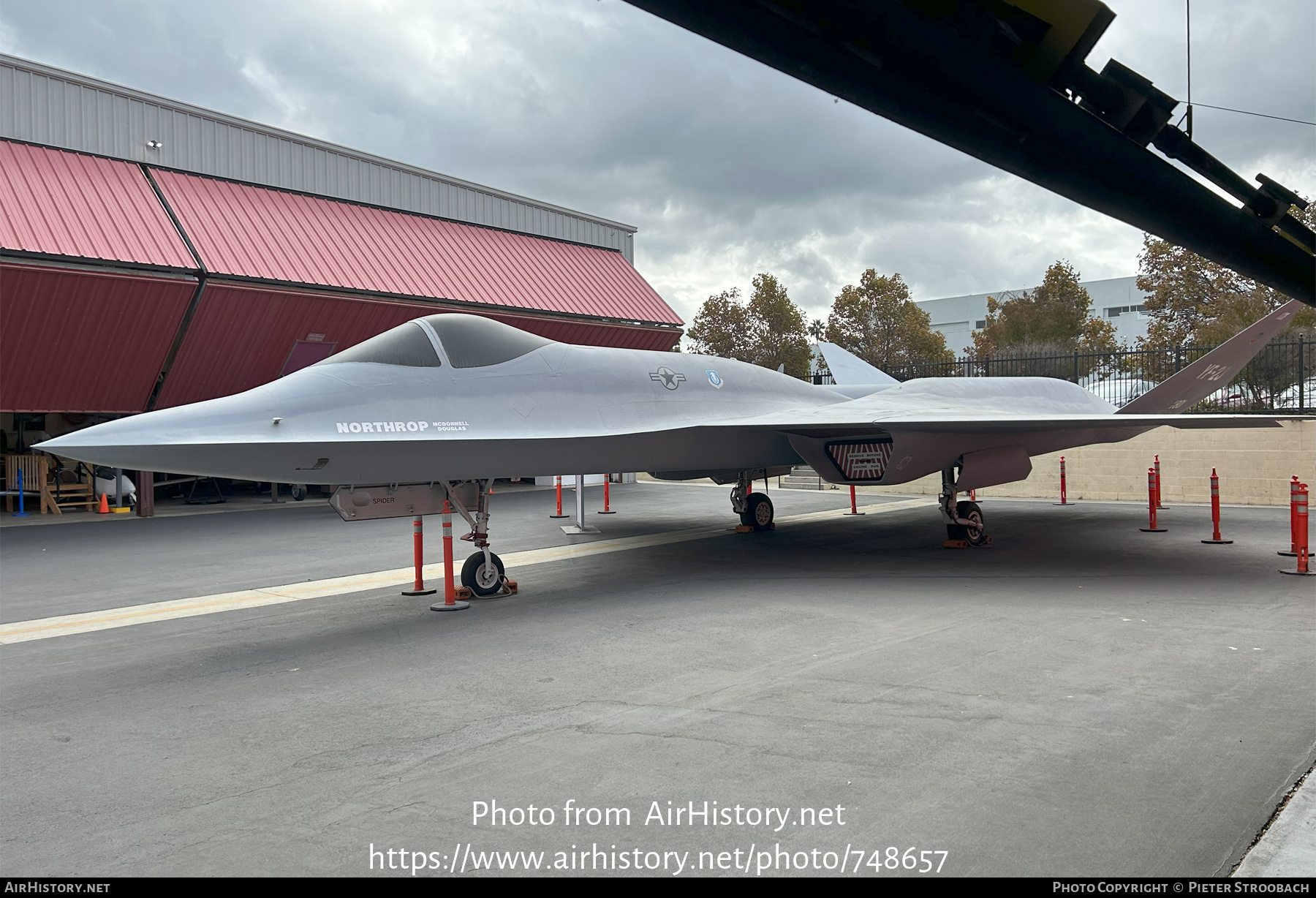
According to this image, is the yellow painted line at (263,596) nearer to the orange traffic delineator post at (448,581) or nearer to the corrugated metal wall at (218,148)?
the orange traffic delineator post at (448,581)

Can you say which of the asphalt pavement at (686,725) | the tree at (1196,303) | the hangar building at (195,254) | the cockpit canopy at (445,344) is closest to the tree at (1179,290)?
the tree at (1196,303)

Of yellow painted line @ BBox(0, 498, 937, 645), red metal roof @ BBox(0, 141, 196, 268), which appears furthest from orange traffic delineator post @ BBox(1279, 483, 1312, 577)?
red metal roof @ BBox(0, 141, 196, 268)

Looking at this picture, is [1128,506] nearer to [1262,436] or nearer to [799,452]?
[1262,436]

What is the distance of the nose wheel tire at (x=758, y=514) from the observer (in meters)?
14.1

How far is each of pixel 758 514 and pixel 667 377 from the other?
4.28m

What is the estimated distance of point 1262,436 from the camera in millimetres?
17656

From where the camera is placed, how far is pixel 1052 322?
4006 centimetres

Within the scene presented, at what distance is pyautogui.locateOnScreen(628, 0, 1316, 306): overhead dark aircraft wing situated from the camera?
1.03 metres

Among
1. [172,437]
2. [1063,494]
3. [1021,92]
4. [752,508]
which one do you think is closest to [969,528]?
[752,508]

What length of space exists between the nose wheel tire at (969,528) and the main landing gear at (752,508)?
10.3ft

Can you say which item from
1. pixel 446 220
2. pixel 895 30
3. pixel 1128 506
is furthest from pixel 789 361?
pixel 895 30

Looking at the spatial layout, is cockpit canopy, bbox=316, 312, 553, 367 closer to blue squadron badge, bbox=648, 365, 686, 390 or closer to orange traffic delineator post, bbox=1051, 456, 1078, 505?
blue squadron badge, bbox=648, 365, 686, 390

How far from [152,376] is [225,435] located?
13795 millimetres

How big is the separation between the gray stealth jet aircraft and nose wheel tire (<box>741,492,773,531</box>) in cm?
3
